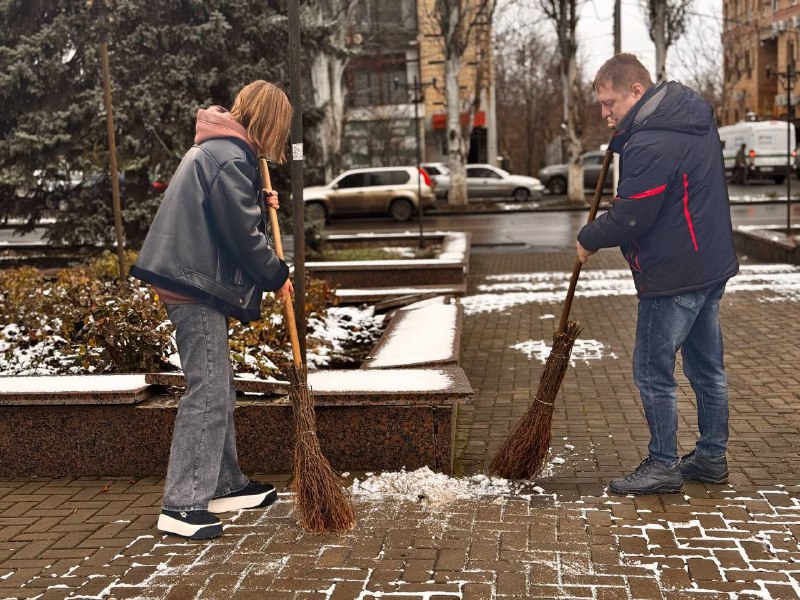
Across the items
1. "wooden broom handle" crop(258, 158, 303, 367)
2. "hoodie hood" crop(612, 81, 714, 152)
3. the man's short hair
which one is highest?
the man's short hair

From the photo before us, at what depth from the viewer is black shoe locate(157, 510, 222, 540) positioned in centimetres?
418

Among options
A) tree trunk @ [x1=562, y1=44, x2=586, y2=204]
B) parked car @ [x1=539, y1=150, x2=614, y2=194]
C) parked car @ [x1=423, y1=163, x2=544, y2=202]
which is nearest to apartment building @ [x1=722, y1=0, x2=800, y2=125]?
parked car @ [x1=539, y1=150, x2=614, y2=194]

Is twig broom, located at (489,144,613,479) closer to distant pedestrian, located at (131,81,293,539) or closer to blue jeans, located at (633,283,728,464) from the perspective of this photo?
blue jeans, located at (633,283,728,464)

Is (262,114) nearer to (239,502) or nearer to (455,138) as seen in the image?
(239,502)

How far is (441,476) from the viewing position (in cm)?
484

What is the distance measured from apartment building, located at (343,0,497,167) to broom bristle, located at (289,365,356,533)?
106ft

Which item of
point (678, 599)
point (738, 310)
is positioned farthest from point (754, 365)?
point (678, 599)

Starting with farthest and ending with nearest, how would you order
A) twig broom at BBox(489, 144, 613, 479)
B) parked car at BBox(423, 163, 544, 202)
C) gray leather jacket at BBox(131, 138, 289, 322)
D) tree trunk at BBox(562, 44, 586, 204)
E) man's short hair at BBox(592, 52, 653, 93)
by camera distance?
parked car at BBox(423, 163, 544, 202)
tree trunk at BBox(562, 44, 586, 204)
twig broom at BBox(489, 144, 613, 479)
man's short hair at BBox(592, 52, 653, 93)
gray leather jacket at BBox(131, 138, 289, 322)

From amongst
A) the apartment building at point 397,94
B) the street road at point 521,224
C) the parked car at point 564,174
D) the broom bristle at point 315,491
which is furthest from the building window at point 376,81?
the broom bristle at point 315,491

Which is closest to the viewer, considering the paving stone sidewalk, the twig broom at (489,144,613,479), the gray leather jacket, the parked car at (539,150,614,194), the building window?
the paving stone sidewalk

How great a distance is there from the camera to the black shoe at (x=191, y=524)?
13.7ft

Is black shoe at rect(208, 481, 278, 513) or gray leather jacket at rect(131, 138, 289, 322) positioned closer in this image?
gray leather jacket at rect(131, 138, 289, 322)

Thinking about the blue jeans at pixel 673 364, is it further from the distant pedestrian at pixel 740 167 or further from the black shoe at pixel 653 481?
the distant pedestrian at pixel 740 167

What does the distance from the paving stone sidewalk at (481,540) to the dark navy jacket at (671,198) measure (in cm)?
99
